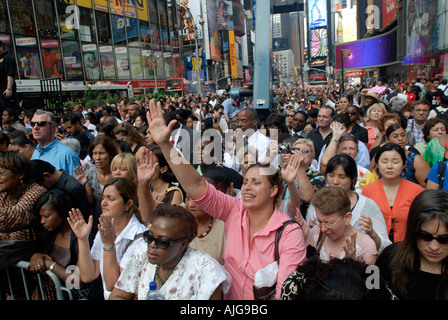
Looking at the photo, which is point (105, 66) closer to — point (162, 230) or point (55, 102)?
point (55, 102)

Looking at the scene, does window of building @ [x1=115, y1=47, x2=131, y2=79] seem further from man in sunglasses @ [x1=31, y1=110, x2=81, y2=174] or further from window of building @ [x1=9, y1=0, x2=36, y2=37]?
man in sunglasses @ [x1=31, y1=110, x2=81, y2=174]

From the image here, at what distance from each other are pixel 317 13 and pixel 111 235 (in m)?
120

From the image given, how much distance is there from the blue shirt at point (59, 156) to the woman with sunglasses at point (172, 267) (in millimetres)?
2882

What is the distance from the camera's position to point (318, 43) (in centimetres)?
11581

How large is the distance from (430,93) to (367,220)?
32.8ft

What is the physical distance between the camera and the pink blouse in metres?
2.26

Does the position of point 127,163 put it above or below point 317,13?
below

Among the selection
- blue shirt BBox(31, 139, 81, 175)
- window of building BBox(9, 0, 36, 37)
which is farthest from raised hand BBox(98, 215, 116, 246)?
window of building BBox(9, 0, 36, 37)

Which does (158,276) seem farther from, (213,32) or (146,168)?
(213,32)

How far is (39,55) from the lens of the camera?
2697cm

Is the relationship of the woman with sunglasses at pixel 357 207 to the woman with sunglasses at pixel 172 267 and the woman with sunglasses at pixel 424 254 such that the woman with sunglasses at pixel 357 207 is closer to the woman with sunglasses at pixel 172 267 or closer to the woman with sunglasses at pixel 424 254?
the woman with sunglasses at pixel 424 254

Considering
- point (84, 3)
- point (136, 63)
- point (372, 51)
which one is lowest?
point (136, 63)

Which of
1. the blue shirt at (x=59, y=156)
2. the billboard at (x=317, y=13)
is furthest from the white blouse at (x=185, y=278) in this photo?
the billboard at (x=317, y=13)

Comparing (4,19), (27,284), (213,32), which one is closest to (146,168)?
(27,284)
